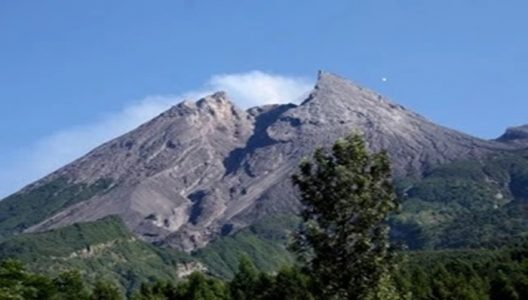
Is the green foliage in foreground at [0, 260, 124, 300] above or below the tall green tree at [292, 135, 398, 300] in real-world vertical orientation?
above

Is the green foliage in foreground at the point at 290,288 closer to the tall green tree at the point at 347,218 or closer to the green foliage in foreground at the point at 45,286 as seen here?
the green foliage in foreground at the point at 45,286

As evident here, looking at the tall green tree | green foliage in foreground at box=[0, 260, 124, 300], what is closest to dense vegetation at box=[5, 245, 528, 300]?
green foliage in foreground at box=[0, 260, 124, 300]

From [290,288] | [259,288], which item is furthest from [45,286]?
[290,288]

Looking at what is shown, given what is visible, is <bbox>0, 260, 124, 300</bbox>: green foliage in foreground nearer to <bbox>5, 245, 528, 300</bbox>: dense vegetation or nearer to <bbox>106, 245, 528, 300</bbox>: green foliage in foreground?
<bbox>5, 245, 528, 300</bbox>: dense vegetation

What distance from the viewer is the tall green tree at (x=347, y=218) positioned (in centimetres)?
3825

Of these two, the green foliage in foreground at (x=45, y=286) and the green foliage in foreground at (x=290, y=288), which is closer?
the green foliage in foreground at (x=45, y=286)

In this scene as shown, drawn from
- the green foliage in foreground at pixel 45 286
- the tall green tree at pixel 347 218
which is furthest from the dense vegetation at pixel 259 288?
the tall green tree at pixel 347 218

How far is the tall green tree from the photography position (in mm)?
38250

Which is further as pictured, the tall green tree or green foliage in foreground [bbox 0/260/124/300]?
green foliage in foreground [bbox 0/260/124/300]

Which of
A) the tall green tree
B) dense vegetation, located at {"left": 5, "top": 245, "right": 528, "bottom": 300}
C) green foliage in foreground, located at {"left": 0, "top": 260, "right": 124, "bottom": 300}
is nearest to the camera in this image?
the tall green tree

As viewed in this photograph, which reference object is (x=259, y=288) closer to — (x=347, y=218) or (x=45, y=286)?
(x=45, y=286)

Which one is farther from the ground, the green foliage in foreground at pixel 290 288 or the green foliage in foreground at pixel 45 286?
the green foliage in foreground at pixel 45 286

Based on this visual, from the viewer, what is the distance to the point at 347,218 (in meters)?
39.2

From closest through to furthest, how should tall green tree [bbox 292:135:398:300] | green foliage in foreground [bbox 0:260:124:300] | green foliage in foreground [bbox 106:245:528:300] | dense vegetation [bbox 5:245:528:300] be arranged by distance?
tall green tree [bbox 292:135:398:300] < green foliage in foreground [bbox 0:260:124:300] < dense vegetation [bbox 5:245:528:300] < green foliage in foreground [bbox 106:245:528:300]
